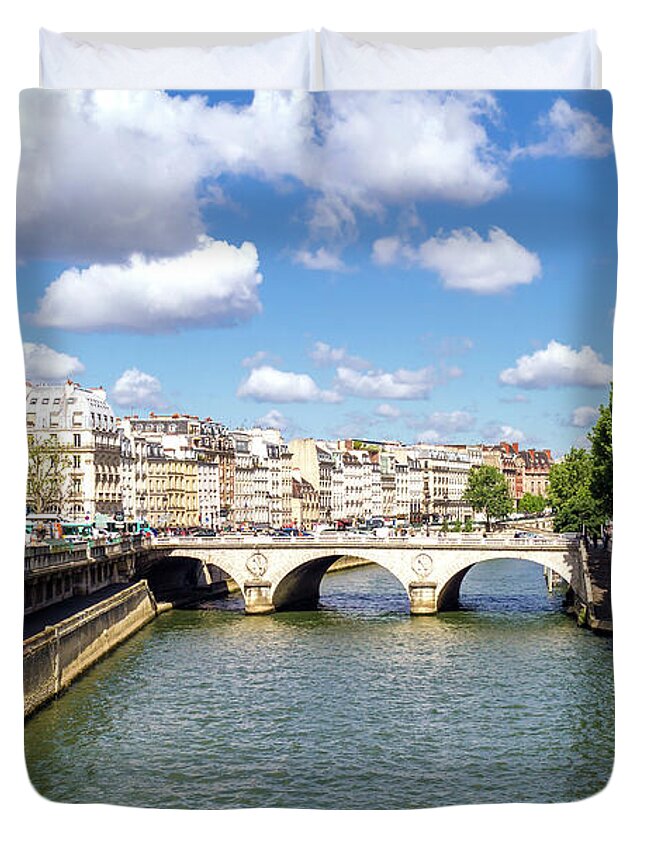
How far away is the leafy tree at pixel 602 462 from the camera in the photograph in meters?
6.71

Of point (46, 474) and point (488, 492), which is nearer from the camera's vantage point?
point (46, 474)

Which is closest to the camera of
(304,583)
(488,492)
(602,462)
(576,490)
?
(602,462)

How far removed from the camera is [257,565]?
16.7m

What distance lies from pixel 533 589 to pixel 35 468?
848 cm

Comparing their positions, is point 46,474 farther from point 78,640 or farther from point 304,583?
point 304,583

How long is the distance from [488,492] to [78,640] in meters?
3.13

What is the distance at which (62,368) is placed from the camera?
6.49 m

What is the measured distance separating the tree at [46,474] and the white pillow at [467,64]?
224 centimetres

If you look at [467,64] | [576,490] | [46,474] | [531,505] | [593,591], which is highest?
[467,64]

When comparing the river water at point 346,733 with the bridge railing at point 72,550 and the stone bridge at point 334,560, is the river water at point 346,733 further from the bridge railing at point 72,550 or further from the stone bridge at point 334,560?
the stone bridge at point 334,560

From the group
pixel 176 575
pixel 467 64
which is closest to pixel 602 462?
pixel 467 64

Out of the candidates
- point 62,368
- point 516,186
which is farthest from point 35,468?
point 516,186

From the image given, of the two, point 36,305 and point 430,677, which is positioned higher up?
point 36,305

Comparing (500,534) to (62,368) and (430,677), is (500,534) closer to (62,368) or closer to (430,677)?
(430,677)
